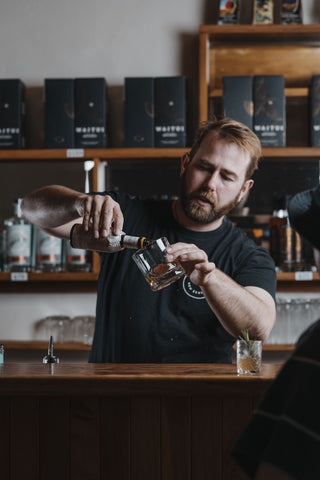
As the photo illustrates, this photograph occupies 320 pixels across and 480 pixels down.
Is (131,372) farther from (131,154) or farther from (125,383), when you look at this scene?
(131,154)

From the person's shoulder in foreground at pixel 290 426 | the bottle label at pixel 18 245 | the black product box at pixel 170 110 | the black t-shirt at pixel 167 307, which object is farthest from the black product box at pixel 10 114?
the person's shoulder in foreground at pixel 290 426

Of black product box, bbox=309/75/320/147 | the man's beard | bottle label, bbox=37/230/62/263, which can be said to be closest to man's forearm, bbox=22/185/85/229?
the man's beard

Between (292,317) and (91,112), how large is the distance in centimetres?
133

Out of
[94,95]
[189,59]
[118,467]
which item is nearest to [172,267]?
[118,467]

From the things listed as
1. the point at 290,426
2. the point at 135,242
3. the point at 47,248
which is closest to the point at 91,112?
the point at 47,248

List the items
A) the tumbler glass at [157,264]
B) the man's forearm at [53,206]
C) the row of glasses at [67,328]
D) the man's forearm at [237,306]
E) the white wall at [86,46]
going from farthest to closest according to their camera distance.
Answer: the white wall at [86,46], the row of glasses at [67,328], the man's forearm at [53,206], the man's forearm at [237,306], the tumbler glass at [157,264]

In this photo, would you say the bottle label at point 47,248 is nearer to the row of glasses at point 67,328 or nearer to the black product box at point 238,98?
the row of glasses at point 67,328

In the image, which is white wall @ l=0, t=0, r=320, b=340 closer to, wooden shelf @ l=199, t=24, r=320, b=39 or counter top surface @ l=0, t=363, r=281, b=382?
wooden shelf @ l=199, t=24, r=320, b=39

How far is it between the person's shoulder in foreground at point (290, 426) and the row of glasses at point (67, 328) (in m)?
1.96

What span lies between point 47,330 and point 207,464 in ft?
5.35

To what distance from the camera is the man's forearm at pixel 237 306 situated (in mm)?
1411

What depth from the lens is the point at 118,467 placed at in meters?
1.16

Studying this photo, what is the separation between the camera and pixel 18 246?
2477 millimetres

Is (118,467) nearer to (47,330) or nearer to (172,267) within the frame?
(172,267)
